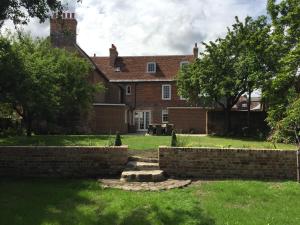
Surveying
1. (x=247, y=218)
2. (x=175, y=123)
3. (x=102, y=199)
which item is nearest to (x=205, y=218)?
(x=247, y=218)

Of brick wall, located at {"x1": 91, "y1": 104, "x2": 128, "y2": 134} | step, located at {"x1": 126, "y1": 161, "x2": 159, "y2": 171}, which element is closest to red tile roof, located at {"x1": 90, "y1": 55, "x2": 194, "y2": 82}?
brick wall, located at {"x1": 91, "y1": 104, "x2": 128, "y2": 134}

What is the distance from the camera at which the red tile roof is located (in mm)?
55219

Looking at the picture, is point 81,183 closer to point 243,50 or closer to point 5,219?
point 5,219

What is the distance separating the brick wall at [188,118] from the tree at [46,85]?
9.85m

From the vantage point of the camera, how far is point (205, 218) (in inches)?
362

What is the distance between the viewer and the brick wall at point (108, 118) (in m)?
42.3

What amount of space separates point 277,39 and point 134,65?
28.9 metres

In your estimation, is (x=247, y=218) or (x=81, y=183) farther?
(x=81, y=183)

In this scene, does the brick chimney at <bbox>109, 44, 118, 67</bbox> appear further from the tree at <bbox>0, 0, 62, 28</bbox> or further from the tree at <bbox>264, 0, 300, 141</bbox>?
the tree at <bbox>0, 0, 62, 28</bbox>

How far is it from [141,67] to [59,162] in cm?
4450

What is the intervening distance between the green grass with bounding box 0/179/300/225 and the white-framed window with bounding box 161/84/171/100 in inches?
1645

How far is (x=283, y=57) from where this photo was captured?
29500mm

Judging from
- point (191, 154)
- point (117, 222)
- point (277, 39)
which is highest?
point (277, 39)

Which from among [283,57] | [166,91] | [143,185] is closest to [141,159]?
[143,185]
